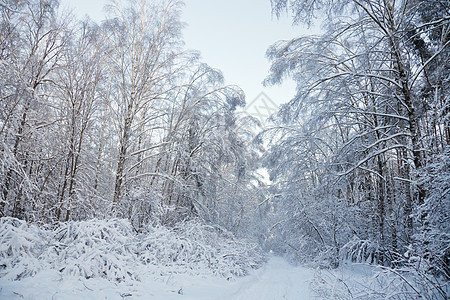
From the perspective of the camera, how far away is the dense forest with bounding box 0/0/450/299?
14.5 ft

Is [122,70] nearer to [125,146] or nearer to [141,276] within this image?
[125,146]

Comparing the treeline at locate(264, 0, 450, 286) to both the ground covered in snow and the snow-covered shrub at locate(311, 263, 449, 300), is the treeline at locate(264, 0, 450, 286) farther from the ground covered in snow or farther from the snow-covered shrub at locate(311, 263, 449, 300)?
the ground covered in snow

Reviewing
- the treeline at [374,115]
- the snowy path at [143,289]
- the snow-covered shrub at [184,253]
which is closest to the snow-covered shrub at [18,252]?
the snowy path at [143,289]

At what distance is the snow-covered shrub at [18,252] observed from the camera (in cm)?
350

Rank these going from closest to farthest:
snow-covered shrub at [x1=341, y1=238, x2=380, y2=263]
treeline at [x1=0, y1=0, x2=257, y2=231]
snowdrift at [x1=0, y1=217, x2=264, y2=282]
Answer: snowdrift at [x1=0, y1=217, x2=264, y2=282]
treeline at [x1=0, y1=0, x2=257, y2=231]
snow-covered shrub at [x1=341, y1=238, x2=380, y2=263]

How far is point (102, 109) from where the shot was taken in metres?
7.56

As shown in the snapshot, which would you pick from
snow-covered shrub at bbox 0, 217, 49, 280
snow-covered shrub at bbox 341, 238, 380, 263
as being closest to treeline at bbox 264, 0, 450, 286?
snow-covered shrub at bbox 341, 238, 380, 263

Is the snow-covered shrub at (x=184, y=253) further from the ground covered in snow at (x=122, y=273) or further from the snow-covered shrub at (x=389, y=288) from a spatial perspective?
the snow-covered shrub at (x=389, y=288)

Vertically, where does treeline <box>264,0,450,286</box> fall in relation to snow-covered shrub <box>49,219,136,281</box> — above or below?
above

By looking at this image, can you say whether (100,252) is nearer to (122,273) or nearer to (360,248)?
(122,273)

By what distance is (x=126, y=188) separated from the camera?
7465mm

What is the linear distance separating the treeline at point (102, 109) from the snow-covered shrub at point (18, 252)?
90 centimetres

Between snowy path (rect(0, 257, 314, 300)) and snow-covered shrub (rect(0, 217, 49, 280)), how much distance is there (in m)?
0.19

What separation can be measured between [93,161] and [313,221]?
966cm
